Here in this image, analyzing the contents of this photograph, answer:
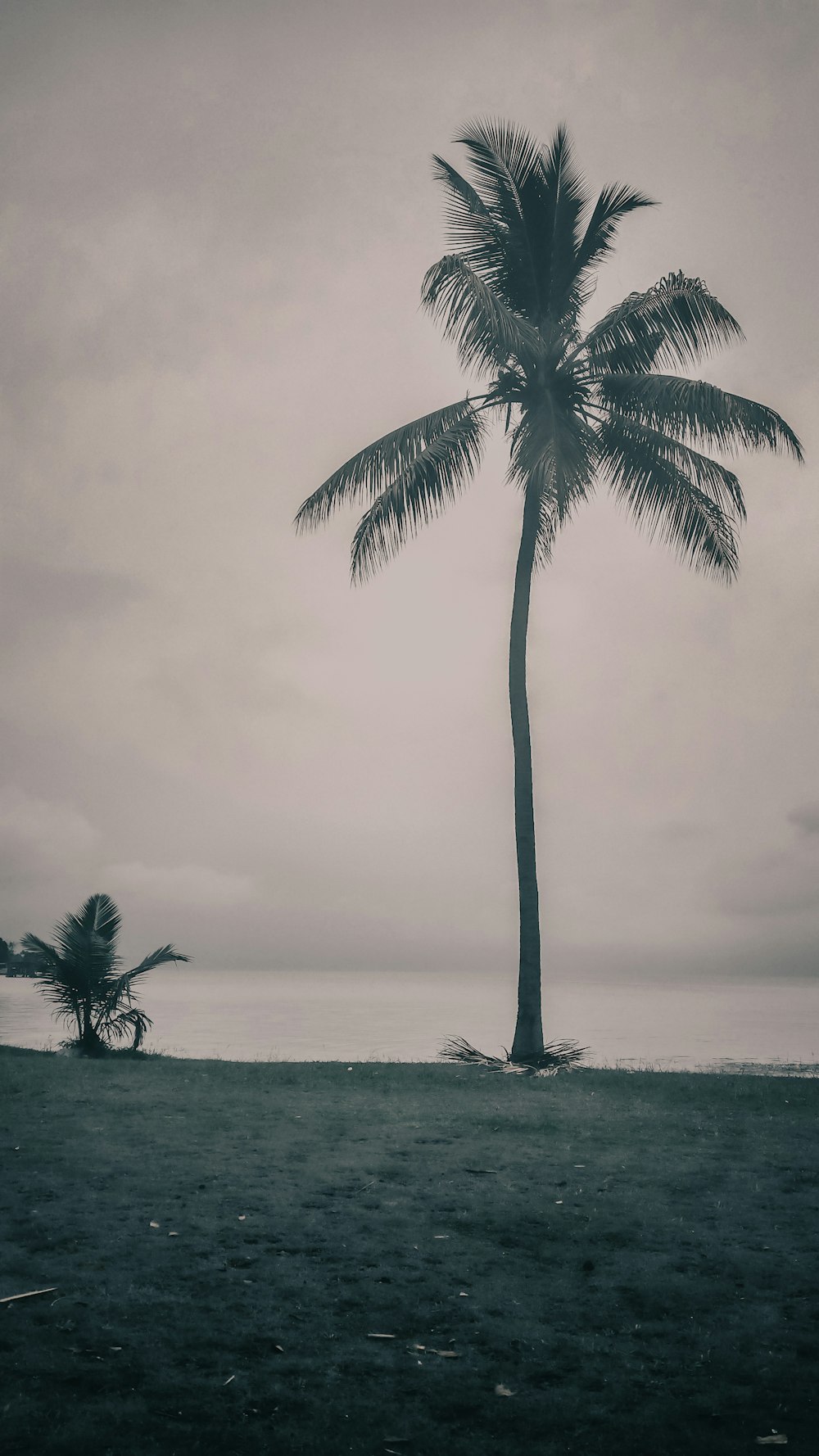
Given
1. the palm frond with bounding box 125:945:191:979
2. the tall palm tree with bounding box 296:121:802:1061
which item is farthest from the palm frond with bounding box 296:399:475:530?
the palm frond with bounding box 125:945:191:979

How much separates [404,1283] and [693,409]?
13788 millimetres

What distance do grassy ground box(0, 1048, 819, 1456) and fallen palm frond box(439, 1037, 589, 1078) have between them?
399 cm

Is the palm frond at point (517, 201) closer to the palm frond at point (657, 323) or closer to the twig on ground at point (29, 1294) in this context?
the palm frond at point (657, 323)

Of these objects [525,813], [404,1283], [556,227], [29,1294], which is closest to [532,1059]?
[525,813]

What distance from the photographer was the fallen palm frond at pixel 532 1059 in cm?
1347

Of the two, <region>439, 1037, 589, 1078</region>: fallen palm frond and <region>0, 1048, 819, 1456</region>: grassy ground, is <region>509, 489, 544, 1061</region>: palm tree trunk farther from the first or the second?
<region>0, 1048, 819, 1456</region>: grassy ground

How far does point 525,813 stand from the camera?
50.0ft

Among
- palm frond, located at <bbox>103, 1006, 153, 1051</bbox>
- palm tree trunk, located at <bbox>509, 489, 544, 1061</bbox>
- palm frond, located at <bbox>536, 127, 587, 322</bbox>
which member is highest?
palm frond, located at <bbox>536, 127, 587, 322</bbox>

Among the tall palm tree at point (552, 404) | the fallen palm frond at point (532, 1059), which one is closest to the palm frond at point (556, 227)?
the tall palm tree at point (552, 404)

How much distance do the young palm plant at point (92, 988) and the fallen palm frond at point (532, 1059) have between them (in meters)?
4.83

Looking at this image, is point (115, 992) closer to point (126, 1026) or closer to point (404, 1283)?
point (126, 1026)

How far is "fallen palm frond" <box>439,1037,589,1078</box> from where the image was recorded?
13469mm

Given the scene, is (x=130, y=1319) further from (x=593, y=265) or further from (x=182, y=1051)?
(x=593, y=265)

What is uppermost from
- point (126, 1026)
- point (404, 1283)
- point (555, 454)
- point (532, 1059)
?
point (555, 454)
